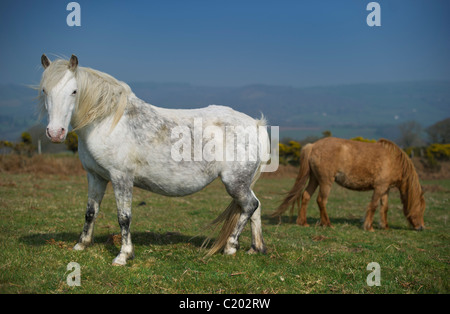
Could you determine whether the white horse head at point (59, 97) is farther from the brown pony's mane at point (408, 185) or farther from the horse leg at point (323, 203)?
the brown pony's mane at point (408, 185)

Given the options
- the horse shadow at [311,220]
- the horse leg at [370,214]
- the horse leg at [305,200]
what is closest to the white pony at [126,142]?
the horse leg at [305,200]

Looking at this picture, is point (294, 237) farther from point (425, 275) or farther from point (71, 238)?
point (71, 238)

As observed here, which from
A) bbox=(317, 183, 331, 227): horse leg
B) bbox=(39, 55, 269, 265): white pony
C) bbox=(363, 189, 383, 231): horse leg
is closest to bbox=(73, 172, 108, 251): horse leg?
bbox=(39, 55, 269, 265): white pony

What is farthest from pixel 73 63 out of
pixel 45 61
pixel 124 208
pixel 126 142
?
pixel 124 208

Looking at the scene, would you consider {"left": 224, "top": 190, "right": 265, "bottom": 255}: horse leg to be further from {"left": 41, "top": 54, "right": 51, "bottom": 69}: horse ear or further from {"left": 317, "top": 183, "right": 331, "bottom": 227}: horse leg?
{"left": 317, "top": 183, "right": 331, "bottom": 227}: horse leg

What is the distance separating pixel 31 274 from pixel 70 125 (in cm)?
201

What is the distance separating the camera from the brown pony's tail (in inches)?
395

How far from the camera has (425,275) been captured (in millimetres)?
5117

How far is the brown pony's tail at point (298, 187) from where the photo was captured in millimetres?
10031

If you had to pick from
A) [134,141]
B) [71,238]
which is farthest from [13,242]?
[134,141]

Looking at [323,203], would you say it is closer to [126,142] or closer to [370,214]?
[370,214]

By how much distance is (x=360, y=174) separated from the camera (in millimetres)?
10109

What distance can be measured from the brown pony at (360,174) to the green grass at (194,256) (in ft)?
1.88

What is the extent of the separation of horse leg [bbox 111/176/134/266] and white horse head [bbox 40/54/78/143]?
1.01 metres
